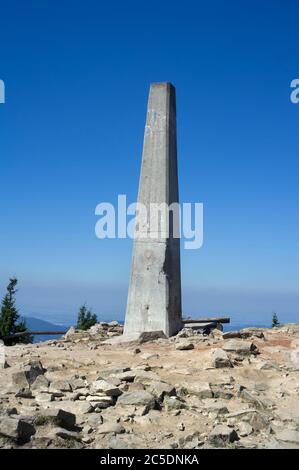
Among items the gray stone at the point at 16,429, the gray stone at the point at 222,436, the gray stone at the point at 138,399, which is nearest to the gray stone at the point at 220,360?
the gray stone at the point at 138,399

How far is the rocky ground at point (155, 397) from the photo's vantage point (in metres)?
5.14

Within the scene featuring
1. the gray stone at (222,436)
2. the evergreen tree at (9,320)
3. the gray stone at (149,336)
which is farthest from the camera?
the evergreen tree at (9,320)

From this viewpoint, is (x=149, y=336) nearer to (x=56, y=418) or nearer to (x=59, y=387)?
(x=59, y=387)

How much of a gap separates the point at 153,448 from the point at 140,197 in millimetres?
7915

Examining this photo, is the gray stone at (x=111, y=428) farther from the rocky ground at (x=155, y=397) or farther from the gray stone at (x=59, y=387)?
the gray stone at (x=59, y=387)

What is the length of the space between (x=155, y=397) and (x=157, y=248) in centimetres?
589

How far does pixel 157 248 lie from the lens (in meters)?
11.9

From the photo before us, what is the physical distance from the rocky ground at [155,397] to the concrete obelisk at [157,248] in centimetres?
193

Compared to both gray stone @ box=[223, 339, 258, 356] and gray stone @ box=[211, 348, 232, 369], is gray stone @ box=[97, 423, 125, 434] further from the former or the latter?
gray stone @ box=[223, 339, 258, 356]

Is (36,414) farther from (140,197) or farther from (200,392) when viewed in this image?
(140,197)

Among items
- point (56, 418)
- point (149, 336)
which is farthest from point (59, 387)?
point (149, 336)
